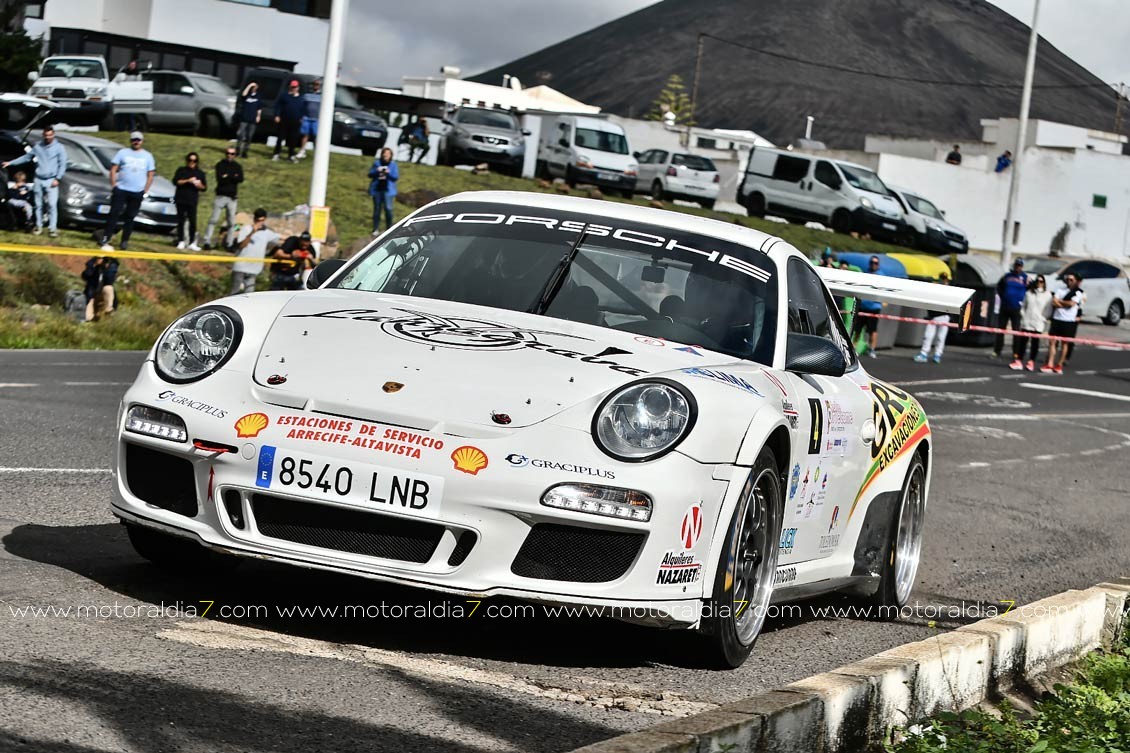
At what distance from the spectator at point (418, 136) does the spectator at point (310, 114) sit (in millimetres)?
4150

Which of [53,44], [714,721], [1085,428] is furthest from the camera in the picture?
[53,44]

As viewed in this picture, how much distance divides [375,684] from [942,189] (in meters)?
63.6

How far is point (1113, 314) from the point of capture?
1698 inches

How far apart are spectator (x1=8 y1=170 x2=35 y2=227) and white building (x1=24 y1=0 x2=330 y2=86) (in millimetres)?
22249

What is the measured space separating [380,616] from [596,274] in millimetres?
1482

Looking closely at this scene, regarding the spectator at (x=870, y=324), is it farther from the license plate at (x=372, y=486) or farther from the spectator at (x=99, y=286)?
the license plate at (x=372, y=486)

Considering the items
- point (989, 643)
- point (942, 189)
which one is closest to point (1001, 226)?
point (942, 189)

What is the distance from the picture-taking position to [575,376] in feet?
16.7

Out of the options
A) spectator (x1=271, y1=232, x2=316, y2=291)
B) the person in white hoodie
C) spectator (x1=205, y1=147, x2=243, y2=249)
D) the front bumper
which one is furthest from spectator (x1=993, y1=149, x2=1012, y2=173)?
the front bumper

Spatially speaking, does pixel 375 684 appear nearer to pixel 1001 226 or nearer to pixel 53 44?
pixel 53 44

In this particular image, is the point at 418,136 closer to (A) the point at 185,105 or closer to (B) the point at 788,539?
(A) the point at 185,105

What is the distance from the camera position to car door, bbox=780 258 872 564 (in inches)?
229

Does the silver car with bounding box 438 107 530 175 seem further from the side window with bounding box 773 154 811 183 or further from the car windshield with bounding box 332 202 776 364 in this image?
the car windshield with bounding box 332 202 776 364

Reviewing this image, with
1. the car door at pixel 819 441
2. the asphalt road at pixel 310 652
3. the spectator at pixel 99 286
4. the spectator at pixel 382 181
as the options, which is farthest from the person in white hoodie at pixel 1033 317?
the car door at pixel 819 441
